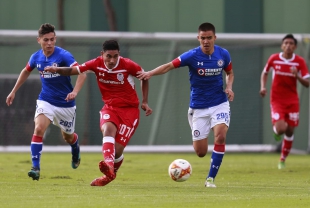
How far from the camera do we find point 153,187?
444 inches

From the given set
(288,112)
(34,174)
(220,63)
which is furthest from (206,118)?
(288,112)

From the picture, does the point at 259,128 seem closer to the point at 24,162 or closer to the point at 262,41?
the point at 262,41

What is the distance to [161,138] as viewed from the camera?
22516mm

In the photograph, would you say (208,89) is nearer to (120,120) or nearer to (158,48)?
(120,120)

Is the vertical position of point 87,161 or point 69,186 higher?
point 69,186

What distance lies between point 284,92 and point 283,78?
0.28 metres

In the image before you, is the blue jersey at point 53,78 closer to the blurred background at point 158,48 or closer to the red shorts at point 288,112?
the red shorts at point 288,112

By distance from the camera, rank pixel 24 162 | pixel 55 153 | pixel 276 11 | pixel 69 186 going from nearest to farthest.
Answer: pixel 69 186 < pixel 24 162 < pixel 55 153 < pixel 276 11

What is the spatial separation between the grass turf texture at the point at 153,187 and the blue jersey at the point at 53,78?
127 centimetres

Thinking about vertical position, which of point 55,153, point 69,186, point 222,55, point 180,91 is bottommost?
point 55,153

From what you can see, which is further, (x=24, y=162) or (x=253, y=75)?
(x=253, y=75)

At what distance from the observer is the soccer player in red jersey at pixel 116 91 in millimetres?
11328

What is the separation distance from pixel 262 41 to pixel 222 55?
1080 cm

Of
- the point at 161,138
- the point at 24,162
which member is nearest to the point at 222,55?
the point at 24,162
